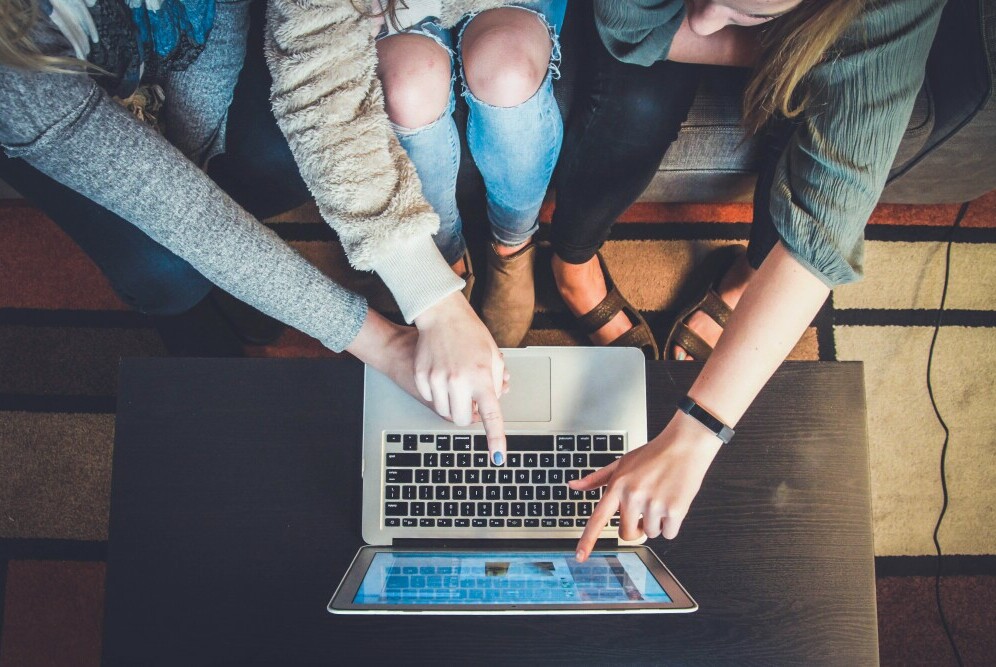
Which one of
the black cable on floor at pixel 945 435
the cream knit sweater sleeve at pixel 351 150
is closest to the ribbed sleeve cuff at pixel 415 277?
the cream knit sweater sleeve at pixel 351 150

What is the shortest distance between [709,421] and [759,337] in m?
0.12

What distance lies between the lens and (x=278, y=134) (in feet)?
3.09

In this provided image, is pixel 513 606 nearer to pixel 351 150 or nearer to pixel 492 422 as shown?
pixel 492 422

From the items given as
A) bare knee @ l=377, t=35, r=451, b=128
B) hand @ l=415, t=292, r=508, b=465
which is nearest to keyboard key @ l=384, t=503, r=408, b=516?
hand @ l=415, t=292, r=508, b=465

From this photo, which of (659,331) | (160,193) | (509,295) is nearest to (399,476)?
(160,193)

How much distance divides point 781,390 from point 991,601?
0.96 m

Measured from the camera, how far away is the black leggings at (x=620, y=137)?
0.91 m

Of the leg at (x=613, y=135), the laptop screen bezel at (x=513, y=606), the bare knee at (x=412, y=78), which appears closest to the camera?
the laptop screen bezel at (x=513, y=606)

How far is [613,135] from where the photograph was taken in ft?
3.06

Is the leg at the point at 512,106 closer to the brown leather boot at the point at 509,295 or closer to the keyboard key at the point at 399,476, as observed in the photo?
the brown leather boot at the point at 509,295

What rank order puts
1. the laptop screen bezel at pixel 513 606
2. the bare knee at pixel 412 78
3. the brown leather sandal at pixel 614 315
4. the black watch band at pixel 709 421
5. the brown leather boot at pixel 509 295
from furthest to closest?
1. the brown leather sandal at pixel 614 315
2. the brown leather boot at pixel 509 295
3. the bare knee at pixel 412 78
4. the black watch band at pixel 709 421
5. the laptop screen bezel at pixel 513 606

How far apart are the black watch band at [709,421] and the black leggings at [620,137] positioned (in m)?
0.41

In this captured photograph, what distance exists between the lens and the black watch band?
686mm

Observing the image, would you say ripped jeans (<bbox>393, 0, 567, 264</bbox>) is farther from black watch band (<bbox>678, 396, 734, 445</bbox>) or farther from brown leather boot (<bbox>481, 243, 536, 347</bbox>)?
black watch band (<bbox>678, 396, 734, 445</bbox>)
